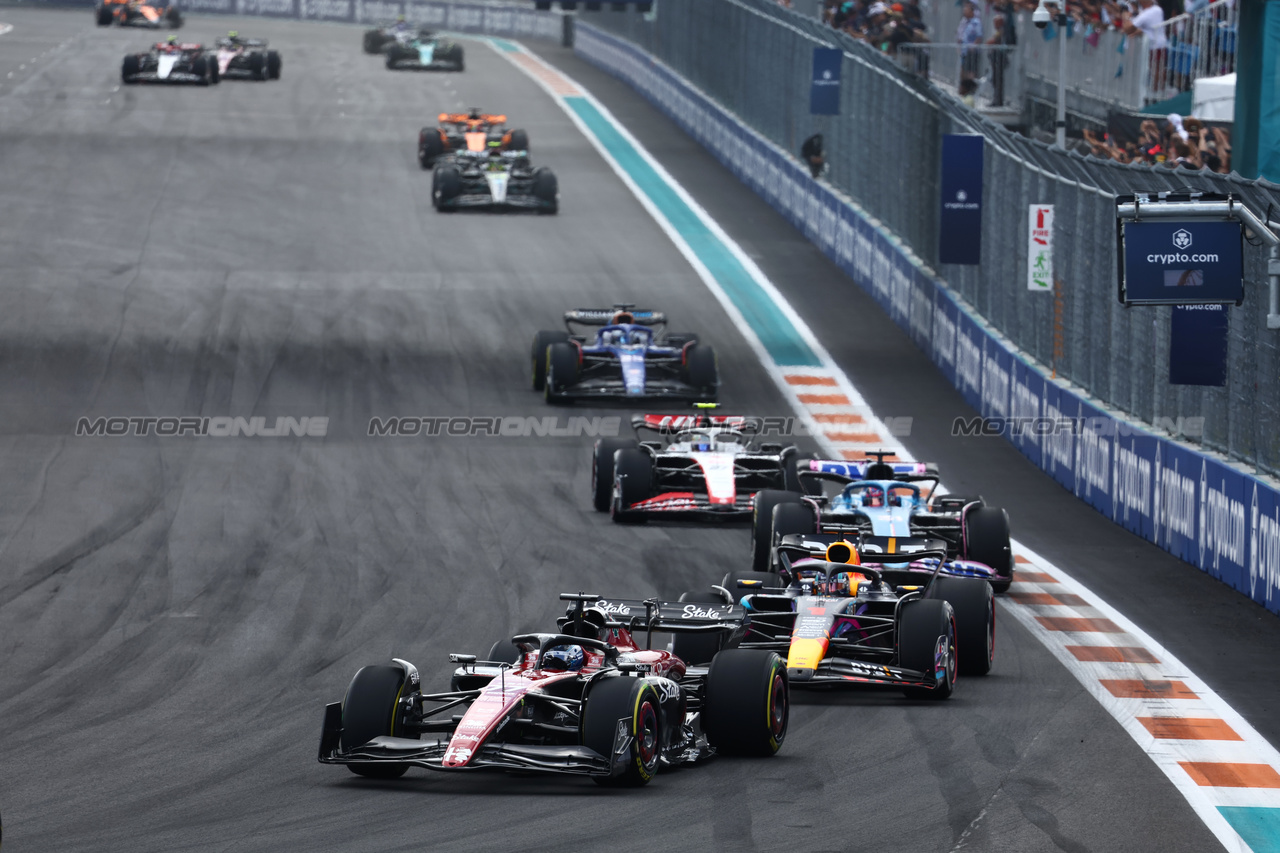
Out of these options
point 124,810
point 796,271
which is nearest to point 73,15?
point 796,271

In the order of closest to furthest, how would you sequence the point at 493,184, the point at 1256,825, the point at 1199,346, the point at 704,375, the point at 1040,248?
the point at 1256,825, the point at 1199,346, the point at 1040,248, the point at 704,375, the point at 493,184

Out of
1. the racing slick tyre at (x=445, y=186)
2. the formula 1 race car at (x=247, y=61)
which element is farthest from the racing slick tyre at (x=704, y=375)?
the formula 1 race car at (x=247, y=61)

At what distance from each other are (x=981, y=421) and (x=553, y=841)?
56.8 ft

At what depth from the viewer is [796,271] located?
3569 cm

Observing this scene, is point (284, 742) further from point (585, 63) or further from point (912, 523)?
point (585, 63)

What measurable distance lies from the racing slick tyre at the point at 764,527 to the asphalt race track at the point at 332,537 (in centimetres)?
58

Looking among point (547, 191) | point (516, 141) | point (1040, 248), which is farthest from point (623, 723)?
point (516, 141)

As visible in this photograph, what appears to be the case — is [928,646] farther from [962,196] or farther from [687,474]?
[962,196]

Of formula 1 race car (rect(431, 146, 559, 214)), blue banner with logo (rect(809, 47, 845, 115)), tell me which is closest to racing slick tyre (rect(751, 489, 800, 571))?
blue banner with logo (rect(809, 47, 845, 115))

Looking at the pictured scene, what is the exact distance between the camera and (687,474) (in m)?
21.4

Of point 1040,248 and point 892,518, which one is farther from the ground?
point 1040,248

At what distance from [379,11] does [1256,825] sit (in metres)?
71.2

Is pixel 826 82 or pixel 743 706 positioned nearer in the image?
pixel 743 706

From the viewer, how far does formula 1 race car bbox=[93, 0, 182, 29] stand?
66.9 metres
